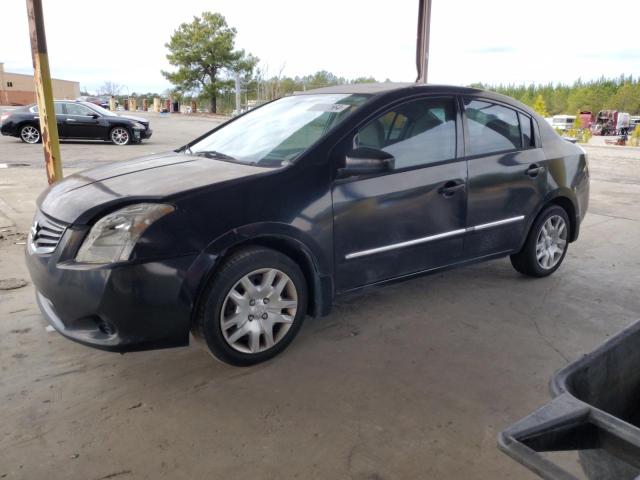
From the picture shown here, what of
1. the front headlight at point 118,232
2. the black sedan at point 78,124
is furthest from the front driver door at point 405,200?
the black sedan at point 78,124

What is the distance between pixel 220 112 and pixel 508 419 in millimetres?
46338

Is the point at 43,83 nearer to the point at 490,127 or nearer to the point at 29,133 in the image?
the point at 490,127

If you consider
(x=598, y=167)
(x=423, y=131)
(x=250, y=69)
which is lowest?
(x=598, y=167)

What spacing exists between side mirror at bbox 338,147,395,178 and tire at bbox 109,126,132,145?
1437cm

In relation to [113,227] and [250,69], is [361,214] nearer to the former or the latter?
[113,227]

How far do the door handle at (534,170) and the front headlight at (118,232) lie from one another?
2797 mm

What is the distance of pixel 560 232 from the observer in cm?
470

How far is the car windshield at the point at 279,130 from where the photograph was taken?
340 centimetres

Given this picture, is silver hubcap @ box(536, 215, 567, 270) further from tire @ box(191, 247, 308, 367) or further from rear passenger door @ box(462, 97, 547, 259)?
tire @ box(191, 247, 308, 367)

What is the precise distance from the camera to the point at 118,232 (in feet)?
8.88

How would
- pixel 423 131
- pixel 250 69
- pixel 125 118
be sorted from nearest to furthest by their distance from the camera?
pixel 423 131
pixel 125 118
pixel 250 69

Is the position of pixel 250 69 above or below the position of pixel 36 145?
above

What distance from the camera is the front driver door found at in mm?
3311

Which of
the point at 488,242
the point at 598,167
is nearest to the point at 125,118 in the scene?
the point at 598,167
